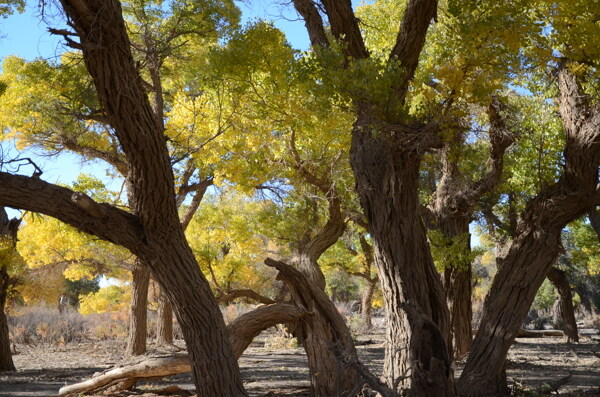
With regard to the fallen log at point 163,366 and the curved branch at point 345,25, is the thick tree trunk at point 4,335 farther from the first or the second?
the curved branch at point 345,25

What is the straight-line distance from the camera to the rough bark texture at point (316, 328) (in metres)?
8.82

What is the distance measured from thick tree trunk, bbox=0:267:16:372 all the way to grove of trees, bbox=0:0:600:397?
0.04 metres

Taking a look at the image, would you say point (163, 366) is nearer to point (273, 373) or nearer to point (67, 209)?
point (67, 209)

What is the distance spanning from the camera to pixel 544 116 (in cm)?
1209

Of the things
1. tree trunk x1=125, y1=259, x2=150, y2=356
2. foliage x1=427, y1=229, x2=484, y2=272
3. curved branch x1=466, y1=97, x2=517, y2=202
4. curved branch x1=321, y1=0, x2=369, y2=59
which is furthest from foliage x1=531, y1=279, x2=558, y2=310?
curved branch x1=321, y1=0, x2=369, y2=59

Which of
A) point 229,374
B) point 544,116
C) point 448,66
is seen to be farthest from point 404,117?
point 544,116

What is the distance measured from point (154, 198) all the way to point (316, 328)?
162 inches

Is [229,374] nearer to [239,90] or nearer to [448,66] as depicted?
[448,66]

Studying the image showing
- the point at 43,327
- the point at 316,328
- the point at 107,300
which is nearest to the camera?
the point at 316,328

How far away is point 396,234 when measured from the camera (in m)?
7.35

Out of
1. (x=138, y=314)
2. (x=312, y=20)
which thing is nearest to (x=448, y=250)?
(x=312, y=20)

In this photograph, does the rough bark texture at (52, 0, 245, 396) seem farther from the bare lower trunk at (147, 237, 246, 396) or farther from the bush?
the bush

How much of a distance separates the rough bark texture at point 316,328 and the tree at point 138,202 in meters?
2.79

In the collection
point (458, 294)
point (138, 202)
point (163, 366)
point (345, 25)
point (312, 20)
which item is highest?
point (312, 20)
